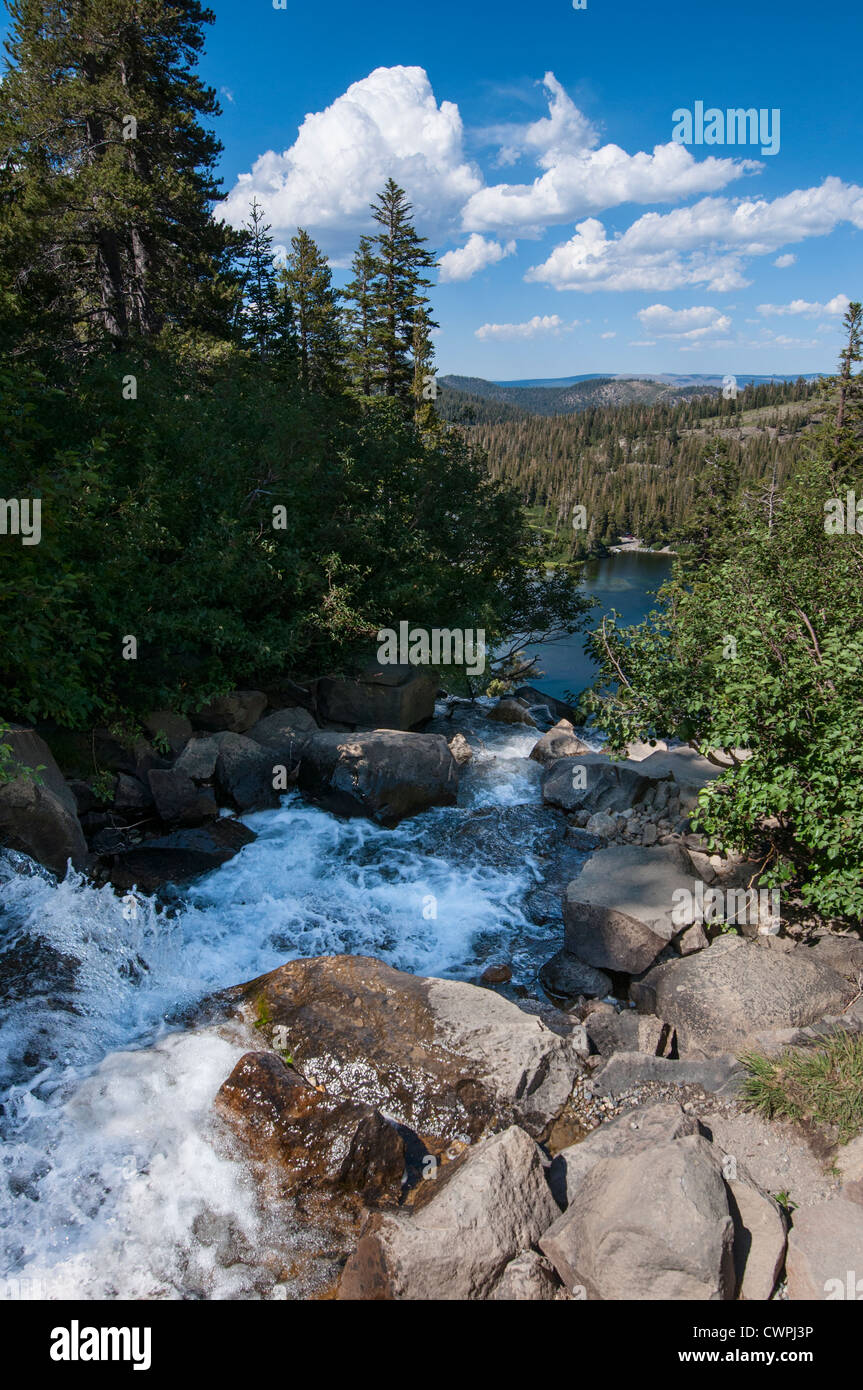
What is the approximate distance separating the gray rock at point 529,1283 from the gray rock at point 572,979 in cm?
491

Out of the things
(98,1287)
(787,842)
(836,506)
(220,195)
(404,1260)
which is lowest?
(98,1287)

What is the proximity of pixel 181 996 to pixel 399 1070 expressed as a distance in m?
3.24

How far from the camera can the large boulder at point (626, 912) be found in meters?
10.7

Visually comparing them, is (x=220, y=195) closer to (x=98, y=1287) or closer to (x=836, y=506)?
(x=836, y=506)

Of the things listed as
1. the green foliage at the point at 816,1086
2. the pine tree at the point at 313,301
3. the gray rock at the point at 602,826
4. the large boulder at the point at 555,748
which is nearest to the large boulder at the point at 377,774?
the gray rock at the point at 602,826

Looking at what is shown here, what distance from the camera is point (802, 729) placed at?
896 cm

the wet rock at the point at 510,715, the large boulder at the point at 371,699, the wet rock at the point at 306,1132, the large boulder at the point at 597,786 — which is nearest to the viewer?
the wet rock at the point at 306,1132

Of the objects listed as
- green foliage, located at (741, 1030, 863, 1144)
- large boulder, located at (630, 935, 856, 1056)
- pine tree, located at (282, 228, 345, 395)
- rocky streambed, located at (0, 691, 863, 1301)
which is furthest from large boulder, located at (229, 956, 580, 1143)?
pine tree, located at (282, 228, 345, 395)

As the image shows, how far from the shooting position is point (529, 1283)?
18.7 feet

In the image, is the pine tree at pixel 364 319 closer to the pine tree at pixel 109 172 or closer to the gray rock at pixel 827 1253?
the pine tree at pixel 109 172

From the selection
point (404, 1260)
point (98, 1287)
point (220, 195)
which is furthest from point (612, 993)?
point (220, 195)

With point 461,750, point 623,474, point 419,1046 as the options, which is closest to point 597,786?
point 461,750
